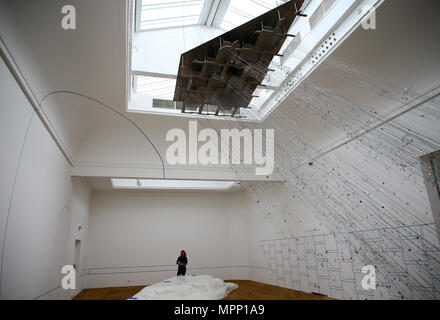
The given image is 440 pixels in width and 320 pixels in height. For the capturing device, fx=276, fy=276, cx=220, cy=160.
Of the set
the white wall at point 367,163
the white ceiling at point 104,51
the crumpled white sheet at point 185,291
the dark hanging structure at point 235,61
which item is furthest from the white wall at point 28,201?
the white wall at point 367,163

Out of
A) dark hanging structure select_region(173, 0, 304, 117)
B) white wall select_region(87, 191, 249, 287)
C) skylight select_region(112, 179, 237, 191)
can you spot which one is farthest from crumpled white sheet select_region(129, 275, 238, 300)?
skylight select_region(112, 179, 237, 191)

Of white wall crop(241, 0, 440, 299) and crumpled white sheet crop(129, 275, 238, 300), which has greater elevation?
white wall crop(241, 0, 440, 299)

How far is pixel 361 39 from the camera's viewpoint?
4.94 m

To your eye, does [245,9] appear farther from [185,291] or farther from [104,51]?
[185,291]

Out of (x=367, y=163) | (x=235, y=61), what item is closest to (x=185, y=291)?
(x=367, y=163)

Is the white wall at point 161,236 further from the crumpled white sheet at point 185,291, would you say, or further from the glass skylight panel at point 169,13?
the glass skylight panel at point 169,13

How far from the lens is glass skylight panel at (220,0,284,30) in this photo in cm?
615

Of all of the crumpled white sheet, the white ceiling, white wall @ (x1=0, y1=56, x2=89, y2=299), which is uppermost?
the white ceiling

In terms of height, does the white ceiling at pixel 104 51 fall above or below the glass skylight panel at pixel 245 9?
below

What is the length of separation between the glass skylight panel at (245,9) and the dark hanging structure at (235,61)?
4.27 feet

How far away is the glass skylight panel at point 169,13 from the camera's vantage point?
20.6ft

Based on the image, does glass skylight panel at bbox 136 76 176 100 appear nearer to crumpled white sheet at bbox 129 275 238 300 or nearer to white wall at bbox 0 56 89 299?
white wall at bbox 0 56 89 299

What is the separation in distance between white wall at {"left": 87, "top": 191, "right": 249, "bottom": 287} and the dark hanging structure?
306 inches

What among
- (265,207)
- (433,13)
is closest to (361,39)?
(433,13)
